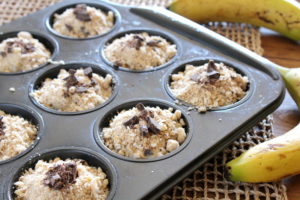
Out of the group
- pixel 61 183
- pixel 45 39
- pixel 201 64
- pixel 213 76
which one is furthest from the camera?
pixel 45 39

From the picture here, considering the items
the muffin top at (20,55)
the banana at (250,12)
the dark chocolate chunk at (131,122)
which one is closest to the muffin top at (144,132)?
the dark chocolate chunk at (131,122)

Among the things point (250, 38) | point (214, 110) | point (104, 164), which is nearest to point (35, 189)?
point (104, 164)

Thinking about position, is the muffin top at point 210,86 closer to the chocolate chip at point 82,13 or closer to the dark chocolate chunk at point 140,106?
the dark chocolate chunk at point 140,106

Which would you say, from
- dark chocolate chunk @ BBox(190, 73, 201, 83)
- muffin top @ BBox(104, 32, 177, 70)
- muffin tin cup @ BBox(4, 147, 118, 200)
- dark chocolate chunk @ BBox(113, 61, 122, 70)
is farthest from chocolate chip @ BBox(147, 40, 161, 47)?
muffin tin cup @ BBox(4, 147, 118, 200)

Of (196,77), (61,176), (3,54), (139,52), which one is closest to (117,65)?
(139,52)

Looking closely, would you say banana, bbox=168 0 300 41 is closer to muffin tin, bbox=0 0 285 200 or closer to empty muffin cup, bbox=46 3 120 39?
muffin tin, bbox=0 0 285 200

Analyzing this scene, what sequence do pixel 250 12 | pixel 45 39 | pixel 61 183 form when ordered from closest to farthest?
pixel 61 183
pixel 45 39
pixel 250 12

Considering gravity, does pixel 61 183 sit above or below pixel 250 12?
below

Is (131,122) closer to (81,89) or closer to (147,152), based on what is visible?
(147,152)
